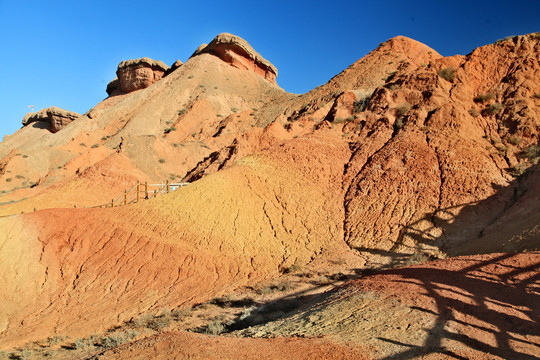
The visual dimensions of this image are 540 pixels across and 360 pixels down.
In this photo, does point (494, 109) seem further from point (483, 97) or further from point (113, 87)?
point (113, 87)

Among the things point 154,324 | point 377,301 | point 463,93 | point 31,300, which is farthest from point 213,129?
point 377,301

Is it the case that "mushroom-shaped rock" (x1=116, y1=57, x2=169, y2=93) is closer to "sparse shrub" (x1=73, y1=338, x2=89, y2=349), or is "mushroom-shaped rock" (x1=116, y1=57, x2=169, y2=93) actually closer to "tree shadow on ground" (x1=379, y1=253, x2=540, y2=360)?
"sparse shrub" (x1=73, y1=338, x2=89, y2=349)

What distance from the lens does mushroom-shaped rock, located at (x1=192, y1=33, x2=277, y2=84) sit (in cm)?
5066

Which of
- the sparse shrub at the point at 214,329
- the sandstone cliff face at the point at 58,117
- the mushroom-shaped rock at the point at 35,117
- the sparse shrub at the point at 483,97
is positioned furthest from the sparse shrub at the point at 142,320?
the mushroom-shaped rock at the point at 35,117

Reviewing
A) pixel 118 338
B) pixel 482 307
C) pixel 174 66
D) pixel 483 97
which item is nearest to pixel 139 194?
pixel 118 338

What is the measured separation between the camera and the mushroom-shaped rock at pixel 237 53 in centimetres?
5066

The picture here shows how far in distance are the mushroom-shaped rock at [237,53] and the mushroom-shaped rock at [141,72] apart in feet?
18.4

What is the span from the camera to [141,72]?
55219mm

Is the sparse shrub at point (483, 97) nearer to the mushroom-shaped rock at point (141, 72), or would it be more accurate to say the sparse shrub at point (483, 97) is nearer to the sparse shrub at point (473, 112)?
the sparse shrub at point (473, 112)

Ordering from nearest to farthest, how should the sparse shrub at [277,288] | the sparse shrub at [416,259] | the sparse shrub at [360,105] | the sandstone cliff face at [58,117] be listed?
1. the sparse shrub at [277,288]
2. the sparse shrub at [416,259]
3. the sparse shrub at [360,105]
4. the sandstone cliff face at [58,117]

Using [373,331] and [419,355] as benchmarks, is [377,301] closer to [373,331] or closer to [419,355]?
[373,331]

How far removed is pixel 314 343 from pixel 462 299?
2.95 metres

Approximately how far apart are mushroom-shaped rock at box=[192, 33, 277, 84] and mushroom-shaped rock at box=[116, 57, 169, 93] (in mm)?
5619

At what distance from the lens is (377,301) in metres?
7.87
